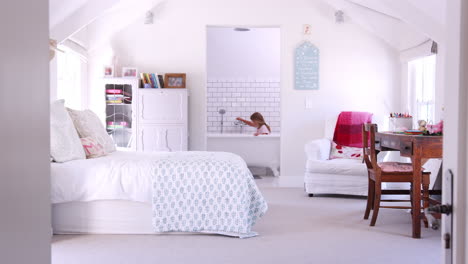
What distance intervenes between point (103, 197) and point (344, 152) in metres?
3.44

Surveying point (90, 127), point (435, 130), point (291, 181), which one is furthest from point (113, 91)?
point (435, 130)

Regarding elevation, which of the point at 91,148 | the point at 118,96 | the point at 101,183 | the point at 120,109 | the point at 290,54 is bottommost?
the point at 101,183

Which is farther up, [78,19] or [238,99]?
[78,19]

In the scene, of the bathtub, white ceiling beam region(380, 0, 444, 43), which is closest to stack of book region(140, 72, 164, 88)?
the bathtub

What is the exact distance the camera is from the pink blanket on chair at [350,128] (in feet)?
20.6

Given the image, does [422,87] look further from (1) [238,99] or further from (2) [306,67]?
(1) [238,99]

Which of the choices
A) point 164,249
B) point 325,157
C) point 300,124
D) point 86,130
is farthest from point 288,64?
point 164,249

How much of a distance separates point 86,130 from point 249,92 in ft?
14.9

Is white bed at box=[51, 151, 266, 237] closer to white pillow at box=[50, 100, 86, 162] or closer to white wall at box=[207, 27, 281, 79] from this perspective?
white pillow at box=[50, 100, 86, 162]

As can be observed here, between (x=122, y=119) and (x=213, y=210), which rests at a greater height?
(x=122, y=119)

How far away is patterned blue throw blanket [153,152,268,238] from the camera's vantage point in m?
3.82

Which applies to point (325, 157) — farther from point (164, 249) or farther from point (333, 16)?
point (164, 249)

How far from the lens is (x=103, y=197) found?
3869 millimetres

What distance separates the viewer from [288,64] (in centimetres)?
689
